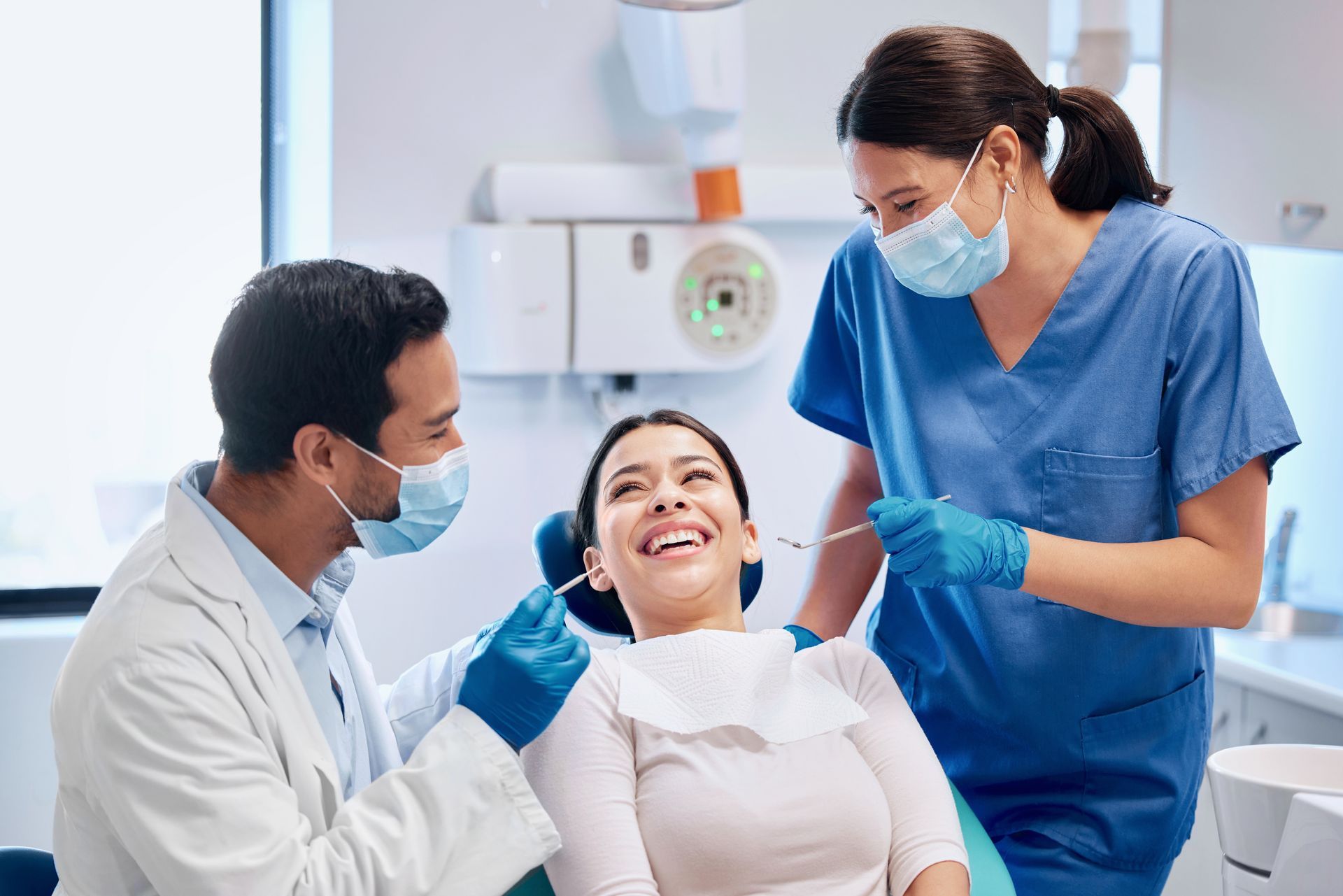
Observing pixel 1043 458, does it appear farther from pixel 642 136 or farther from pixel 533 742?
pixel 642 136

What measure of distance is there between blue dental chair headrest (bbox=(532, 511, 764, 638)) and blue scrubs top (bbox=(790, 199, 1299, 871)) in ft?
1.37

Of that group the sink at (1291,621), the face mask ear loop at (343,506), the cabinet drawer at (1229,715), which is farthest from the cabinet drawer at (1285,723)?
the face mask ear loop at (343,506)

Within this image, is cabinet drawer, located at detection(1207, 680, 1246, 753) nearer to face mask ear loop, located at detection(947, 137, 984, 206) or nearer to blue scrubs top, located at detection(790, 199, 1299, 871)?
blue scrubs top, located at detection(790, 199, 1299, 871)

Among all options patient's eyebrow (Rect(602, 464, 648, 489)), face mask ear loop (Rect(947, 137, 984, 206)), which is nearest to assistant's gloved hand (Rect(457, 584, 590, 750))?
patient's eyebrow (Rect(602, 464, 648, 489))

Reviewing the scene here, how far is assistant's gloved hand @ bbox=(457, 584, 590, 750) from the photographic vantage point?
1.13 meters

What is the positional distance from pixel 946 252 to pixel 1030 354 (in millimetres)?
172

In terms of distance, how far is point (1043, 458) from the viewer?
135 cm

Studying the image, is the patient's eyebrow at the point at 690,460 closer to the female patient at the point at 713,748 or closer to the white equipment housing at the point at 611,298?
the female patient at the point at 713,748

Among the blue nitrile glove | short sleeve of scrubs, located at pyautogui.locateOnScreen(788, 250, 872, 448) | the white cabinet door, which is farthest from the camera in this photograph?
the white cabinet door

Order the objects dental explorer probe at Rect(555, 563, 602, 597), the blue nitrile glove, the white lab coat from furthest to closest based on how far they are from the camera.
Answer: the blue nitrile glove
dental explorer probe at Rect(555, 563, 602, 597)
the white lab coat

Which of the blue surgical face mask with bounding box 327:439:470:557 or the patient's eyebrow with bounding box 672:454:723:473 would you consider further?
the patient's eyebrow with bounding box 672:454:723:473

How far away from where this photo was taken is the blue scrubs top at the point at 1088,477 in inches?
49.9

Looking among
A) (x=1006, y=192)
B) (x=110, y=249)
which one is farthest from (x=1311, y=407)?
(x=110, y=249)

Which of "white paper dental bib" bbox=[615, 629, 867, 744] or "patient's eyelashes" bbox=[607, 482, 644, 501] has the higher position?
"patient's eyelashes" bbox=[607, 482, 644, 501]
